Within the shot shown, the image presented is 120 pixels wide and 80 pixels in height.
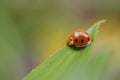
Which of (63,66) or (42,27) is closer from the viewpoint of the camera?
(63,66)

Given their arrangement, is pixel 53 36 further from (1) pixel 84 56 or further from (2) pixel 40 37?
(1) pixel 84 56

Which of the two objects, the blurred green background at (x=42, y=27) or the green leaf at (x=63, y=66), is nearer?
the green leaf at (x=63, y=66)

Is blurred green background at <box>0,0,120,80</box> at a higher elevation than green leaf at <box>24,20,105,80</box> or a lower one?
lower

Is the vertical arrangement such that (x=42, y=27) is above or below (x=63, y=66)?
below

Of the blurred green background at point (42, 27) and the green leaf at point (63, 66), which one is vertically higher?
the green leaf at point (63, 66)

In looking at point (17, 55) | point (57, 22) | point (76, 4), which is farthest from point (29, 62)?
point (76, 4)
